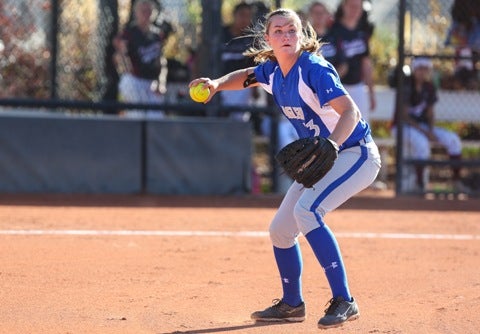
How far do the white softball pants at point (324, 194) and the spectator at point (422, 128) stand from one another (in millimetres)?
6423

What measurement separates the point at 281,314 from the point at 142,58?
6539mm

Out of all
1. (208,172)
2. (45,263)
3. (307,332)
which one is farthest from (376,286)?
(208,172)

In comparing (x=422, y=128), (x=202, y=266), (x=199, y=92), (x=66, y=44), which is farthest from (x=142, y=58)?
(x=199, y=92)

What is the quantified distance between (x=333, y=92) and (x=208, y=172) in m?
6.09

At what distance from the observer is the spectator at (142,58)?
11242 millimetres

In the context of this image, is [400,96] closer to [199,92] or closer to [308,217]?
[199,92]

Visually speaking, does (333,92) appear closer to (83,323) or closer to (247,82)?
(247,82)

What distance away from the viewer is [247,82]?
18.6 feet

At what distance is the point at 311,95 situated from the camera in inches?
201

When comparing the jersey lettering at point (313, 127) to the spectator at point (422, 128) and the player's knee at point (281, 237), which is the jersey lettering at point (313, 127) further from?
the spectator at point (422, 128)

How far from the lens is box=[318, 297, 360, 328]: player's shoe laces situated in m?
4.89

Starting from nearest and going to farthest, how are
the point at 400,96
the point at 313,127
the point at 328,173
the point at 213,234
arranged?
the point at 328,173 → the point at 313,127 → the point at 213,234 → the point at 400,96

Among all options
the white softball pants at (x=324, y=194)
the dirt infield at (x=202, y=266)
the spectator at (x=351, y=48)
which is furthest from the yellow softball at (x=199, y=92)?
the spectator at (x=351, y=48)

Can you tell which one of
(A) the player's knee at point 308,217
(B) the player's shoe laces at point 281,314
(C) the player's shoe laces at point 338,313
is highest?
(A) the player's knee at point 308,217
